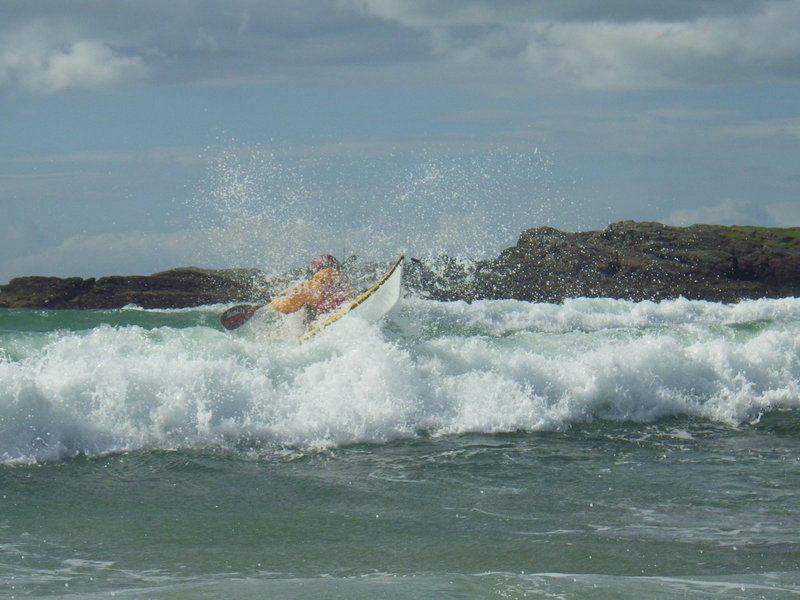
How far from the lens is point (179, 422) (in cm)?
937

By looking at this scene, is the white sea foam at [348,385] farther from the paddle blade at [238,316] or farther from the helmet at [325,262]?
the paddle blade at [238,316]

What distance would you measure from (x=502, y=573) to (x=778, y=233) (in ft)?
155

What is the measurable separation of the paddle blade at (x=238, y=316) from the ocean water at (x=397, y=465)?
0.81 feet

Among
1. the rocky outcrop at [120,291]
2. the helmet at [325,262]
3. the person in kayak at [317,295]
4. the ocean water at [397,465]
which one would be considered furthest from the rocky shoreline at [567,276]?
the ocean water at [397,465]

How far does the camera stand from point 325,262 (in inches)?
589

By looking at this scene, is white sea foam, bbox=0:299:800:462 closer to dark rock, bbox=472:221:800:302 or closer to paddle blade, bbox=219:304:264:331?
paddle blade, bbox=219:304:264:331

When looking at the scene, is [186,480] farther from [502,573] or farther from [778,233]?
[778,233]

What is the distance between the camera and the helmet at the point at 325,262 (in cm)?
1495

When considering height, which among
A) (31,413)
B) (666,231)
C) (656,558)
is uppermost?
(666,231)

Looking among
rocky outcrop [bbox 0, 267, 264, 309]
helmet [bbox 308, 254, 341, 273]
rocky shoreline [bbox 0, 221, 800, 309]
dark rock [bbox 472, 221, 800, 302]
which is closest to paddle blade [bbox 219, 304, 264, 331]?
helmet [bbox 308, 254, 341, 273]

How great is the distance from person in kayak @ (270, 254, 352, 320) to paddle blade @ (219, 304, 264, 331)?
0.63 m

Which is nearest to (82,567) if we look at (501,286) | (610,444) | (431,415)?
(431,415)

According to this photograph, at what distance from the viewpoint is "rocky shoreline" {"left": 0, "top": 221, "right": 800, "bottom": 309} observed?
3306 centimetres

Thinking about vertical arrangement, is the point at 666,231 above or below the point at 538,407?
above
